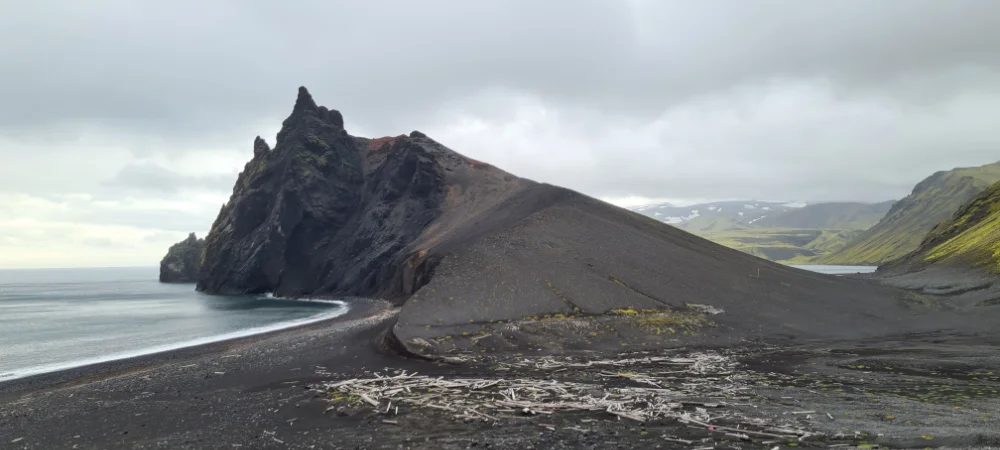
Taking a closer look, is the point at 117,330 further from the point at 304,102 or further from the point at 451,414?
the point at 304,102

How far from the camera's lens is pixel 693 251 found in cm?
6034

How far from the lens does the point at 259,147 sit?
14100 centimetres

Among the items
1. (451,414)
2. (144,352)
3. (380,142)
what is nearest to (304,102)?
(380,142)

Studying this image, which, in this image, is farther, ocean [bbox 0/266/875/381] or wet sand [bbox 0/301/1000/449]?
ocean [bbox 0/266/875/381]

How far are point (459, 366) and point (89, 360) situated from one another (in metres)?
33.0

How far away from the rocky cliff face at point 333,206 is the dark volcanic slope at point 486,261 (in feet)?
1.17

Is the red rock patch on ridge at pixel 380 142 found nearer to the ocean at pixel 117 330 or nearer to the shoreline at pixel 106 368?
the ocean at pixel 117 330

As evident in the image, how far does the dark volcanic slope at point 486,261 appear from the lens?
1560 inches

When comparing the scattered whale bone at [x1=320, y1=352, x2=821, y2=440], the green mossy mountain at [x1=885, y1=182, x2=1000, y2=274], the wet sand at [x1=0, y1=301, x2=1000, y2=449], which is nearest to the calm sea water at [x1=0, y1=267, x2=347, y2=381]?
the wet sand at [x1=0, y1=301, x2=1000, y2=449]

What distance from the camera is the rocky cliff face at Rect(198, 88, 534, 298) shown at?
9719 centimetres

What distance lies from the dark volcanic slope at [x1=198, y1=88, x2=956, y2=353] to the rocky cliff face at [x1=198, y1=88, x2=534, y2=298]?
36cm

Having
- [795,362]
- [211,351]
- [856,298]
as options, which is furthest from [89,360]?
[856,298]

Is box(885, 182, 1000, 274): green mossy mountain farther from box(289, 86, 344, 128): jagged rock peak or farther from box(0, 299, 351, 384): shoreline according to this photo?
box(289, 86, 344, 128): jagged rock peak

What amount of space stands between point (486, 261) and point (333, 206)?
79186 mm
